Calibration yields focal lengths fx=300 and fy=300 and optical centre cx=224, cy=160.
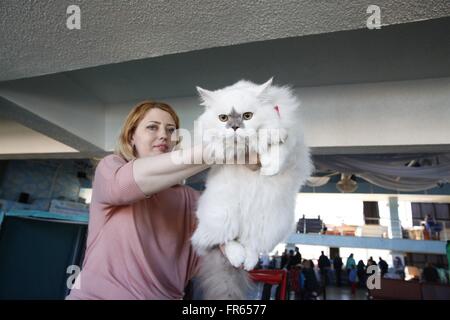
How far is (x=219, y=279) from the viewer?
0.83 meters

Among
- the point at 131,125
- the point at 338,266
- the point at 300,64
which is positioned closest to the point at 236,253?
the point at 131,125

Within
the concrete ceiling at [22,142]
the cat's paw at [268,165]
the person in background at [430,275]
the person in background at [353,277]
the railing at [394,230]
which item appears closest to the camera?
the cat's paw at [268,165]

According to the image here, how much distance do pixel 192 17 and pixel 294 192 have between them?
885 millimetres

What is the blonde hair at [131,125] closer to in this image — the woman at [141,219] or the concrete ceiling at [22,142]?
the woman at [141,219]

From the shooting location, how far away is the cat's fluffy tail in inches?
32.5

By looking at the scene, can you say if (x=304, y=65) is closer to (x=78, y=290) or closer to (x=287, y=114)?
(x=287, y=114)

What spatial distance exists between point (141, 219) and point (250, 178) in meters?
0.40

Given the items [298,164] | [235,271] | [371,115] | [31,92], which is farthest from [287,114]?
[31,92]

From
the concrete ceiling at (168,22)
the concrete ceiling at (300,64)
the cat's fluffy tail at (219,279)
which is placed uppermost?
the concrete ceiling at (300,64)

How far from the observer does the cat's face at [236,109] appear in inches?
27.9

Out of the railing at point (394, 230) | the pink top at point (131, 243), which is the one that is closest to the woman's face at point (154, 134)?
the pink top at point (131, 243)

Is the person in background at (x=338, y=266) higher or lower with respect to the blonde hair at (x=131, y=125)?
lower

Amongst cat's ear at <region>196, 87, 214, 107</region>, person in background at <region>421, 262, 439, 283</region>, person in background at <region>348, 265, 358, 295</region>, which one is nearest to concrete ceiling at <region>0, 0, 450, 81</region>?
cat's ear at <region>196, 87, 214, 107</region>

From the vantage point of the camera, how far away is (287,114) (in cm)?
77
